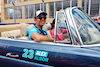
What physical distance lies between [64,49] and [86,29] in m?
0.55

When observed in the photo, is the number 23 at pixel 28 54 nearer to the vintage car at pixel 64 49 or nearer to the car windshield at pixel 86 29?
the vintage car at pixel 64 49

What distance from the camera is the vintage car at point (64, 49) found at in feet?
4.73

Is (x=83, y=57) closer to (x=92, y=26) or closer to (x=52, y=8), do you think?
(x=92, y=26)

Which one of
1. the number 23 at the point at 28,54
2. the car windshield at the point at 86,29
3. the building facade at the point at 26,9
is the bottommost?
the number 23 at the point at 28,54

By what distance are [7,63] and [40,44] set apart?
603mm

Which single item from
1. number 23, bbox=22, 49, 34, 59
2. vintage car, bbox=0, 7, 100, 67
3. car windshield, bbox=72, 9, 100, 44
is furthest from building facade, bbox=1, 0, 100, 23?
number 23, bbox=22, 49, 34, 59

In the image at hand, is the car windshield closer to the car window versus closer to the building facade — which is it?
the car window

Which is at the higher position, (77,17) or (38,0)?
(38,0)

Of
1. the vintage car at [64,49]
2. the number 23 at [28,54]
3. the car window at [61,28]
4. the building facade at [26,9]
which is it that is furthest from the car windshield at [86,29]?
the building facade at [26,9]

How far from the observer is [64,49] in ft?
5.24

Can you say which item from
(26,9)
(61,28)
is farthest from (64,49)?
(26,9)

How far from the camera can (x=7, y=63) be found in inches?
72.5

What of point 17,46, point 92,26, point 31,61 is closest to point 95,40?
point 92,26

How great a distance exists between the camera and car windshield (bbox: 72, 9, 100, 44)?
1.71 m
